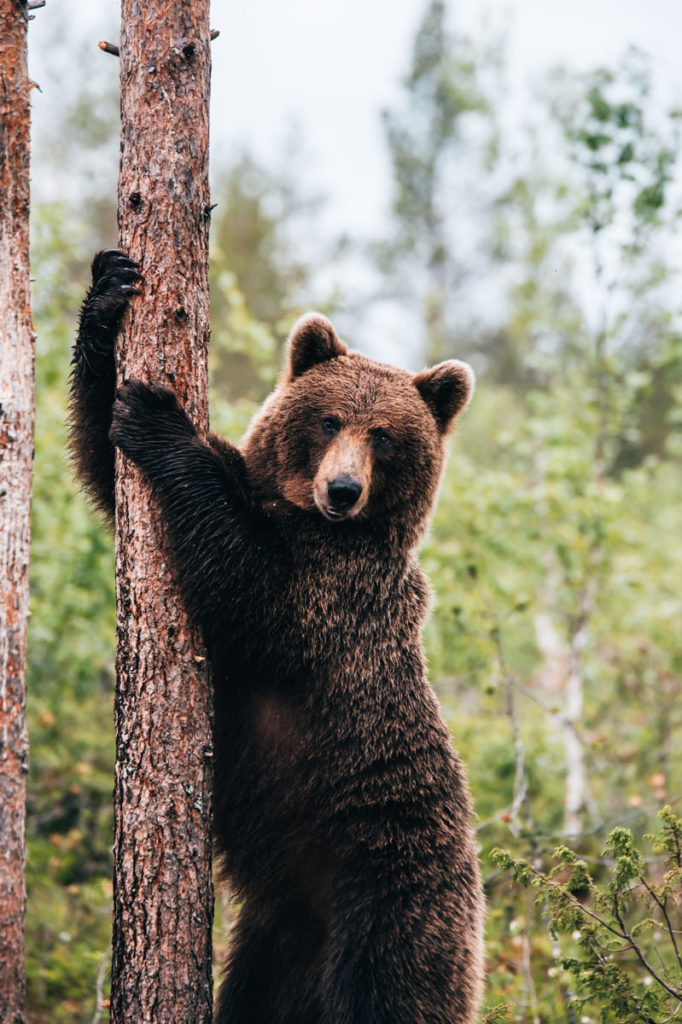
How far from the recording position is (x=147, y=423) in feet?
13.5

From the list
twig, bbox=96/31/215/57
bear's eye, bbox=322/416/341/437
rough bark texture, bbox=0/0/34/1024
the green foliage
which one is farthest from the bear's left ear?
the green foliage

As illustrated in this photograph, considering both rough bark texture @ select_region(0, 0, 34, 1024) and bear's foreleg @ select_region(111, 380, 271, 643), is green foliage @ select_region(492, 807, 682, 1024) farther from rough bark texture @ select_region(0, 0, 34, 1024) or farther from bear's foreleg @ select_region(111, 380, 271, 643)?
rough bark texture @ select_region(0, 0, 34, 1024)

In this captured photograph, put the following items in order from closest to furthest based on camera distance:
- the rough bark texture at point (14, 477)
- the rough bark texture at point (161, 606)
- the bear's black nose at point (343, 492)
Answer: the rough bark texture at point (14, 477) → the rough bark texture at point (161, 606) → the bear's black nose at point (343, 492)

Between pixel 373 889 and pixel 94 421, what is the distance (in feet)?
8.40

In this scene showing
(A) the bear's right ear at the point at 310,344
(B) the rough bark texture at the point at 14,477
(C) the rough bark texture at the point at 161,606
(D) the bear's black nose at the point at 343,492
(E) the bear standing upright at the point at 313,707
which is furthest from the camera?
(A) the bear's right ear at the point at 310,344

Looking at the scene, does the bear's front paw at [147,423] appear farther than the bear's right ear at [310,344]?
No

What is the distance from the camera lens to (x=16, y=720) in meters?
3.65

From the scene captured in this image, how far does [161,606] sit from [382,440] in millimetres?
1596

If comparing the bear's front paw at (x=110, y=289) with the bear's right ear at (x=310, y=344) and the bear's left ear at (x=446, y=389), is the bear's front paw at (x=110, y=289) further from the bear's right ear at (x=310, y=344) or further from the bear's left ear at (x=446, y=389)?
the bear's left ear at (x=446, y=389)

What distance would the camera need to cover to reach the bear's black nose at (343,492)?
172 inches

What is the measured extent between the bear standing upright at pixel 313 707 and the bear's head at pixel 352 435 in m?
0.02

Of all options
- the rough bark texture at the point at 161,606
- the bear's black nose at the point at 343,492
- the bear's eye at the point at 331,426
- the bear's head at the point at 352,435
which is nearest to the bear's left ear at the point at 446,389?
the bear's head at the point at 352,435

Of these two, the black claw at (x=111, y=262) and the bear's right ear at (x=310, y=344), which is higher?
the bear's right ear at (x=310, y=344)

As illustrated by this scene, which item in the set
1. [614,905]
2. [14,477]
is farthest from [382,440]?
[614,905]
